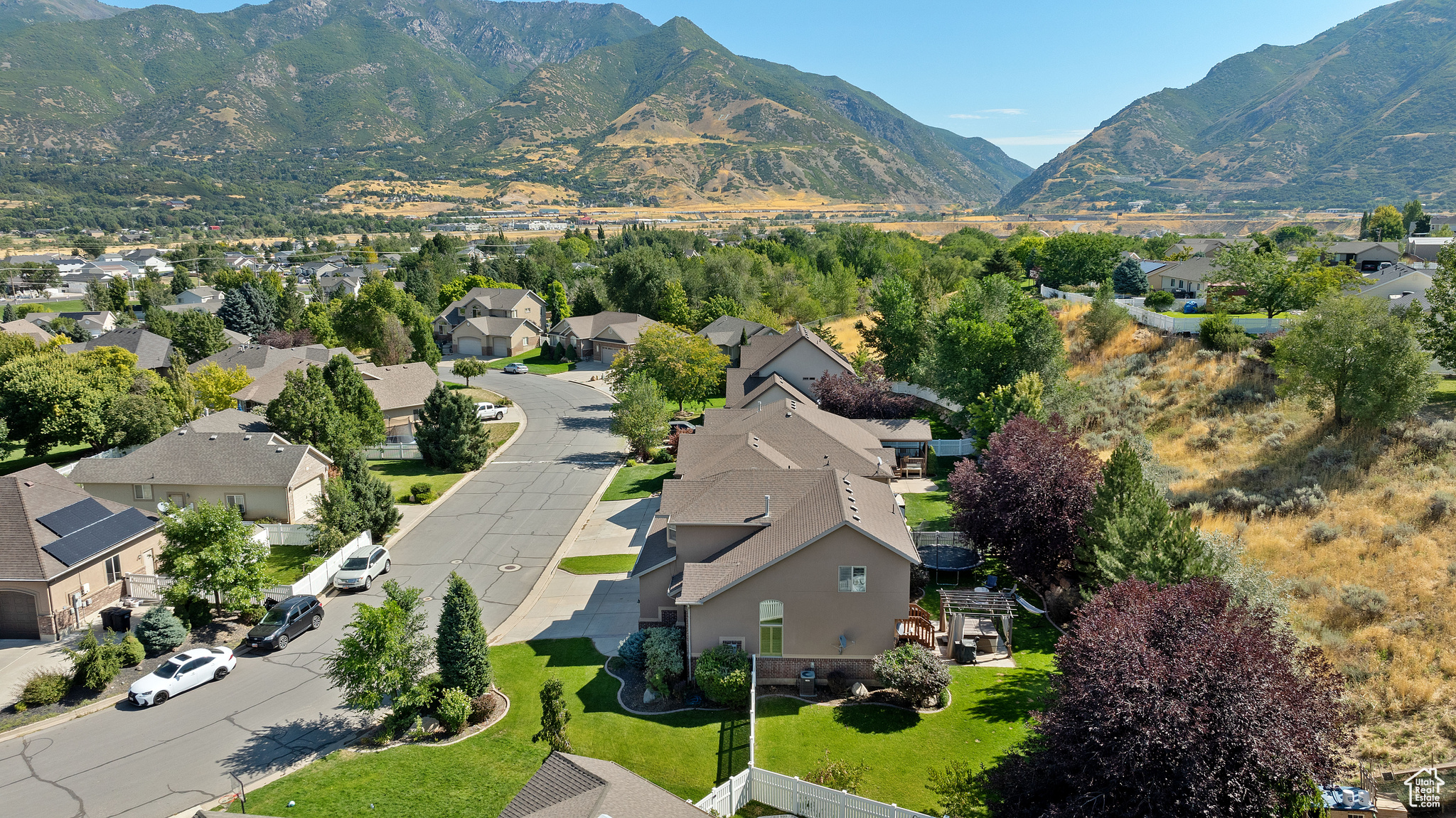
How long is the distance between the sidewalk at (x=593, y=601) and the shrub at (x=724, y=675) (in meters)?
4.94

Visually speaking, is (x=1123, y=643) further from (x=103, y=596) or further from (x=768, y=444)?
(x=103, y=596)

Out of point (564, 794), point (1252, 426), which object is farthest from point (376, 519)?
point (1252, 426)

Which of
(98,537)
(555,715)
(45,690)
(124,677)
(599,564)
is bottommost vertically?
(124,677)

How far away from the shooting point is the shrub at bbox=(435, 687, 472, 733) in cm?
2333

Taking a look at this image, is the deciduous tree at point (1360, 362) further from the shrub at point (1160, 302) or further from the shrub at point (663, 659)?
the shrub at point (663, 659)

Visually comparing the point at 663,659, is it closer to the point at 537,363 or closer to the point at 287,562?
the point at 287,562

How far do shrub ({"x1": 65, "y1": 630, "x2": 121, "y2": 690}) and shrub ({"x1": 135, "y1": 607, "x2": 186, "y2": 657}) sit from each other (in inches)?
60.1

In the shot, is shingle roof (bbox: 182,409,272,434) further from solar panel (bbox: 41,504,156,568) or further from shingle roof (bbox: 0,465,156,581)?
solar panel (bbox: 41,504,156,568)

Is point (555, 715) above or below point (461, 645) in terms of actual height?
below

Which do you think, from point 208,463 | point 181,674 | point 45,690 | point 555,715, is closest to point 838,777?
point 555,715

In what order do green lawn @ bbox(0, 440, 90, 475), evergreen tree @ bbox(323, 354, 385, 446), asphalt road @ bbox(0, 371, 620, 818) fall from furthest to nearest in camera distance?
green lawn @ bbox(0, 440, 90, 475) < evergreen tree @ bbox(323, 354, 385, 446) < asphalt road @ bbox(0, 371, 620, 818)

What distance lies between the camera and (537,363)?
9300 cm

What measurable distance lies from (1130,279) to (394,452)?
69.5m

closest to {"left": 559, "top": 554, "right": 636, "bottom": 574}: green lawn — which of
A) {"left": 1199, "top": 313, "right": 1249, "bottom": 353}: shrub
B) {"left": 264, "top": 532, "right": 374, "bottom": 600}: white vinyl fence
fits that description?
{"left": 264, "top": 532, "right": 374, "bottom": 600}: white vinyl fence
